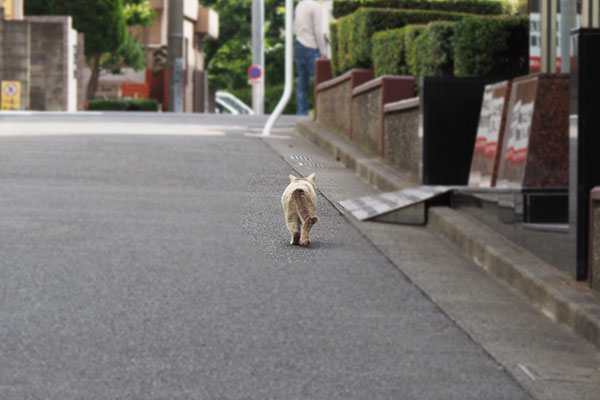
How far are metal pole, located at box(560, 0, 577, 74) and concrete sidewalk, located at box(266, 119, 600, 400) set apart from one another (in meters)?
2.27

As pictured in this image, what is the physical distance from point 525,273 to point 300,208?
12908mm

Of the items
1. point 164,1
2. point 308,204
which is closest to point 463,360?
point 308,204

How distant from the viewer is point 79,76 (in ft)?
185

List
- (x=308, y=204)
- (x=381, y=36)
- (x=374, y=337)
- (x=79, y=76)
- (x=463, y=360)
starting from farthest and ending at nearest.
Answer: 1. (x=79, y=76)
2. (x=374, y=337)
3. (x=463, y=360)
4. (x=381, y=36)
5. (x=308, y=204)

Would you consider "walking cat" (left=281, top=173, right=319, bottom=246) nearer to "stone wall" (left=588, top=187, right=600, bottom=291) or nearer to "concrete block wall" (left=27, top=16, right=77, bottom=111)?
"stone wall" (left=588, top=187, right=600, bottom=291)

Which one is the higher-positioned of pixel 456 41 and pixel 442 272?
pixel 456 41

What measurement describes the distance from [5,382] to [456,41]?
37.1 metres

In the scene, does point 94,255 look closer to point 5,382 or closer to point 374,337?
point 374,337

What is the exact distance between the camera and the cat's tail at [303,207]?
89.3 inches

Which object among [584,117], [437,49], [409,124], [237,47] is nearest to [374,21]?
[437,49]

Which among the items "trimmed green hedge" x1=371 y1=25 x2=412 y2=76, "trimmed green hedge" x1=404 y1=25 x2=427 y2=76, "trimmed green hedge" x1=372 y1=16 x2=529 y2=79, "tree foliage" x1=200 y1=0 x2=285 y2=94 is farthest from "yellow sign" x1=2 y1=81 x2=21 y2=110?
"trimmed green hedge" x1=372 y1=16 x2=529 y2=79

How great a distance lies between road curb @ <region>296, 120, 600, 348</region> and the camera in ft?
44.7

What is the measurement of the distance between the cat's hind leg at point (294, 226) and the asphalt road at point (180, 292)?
1cm

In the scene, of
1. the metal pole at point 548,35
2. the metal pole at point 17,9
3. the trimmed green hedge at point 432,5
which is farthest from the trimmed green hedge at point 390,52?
the metal pole at point 17,9
